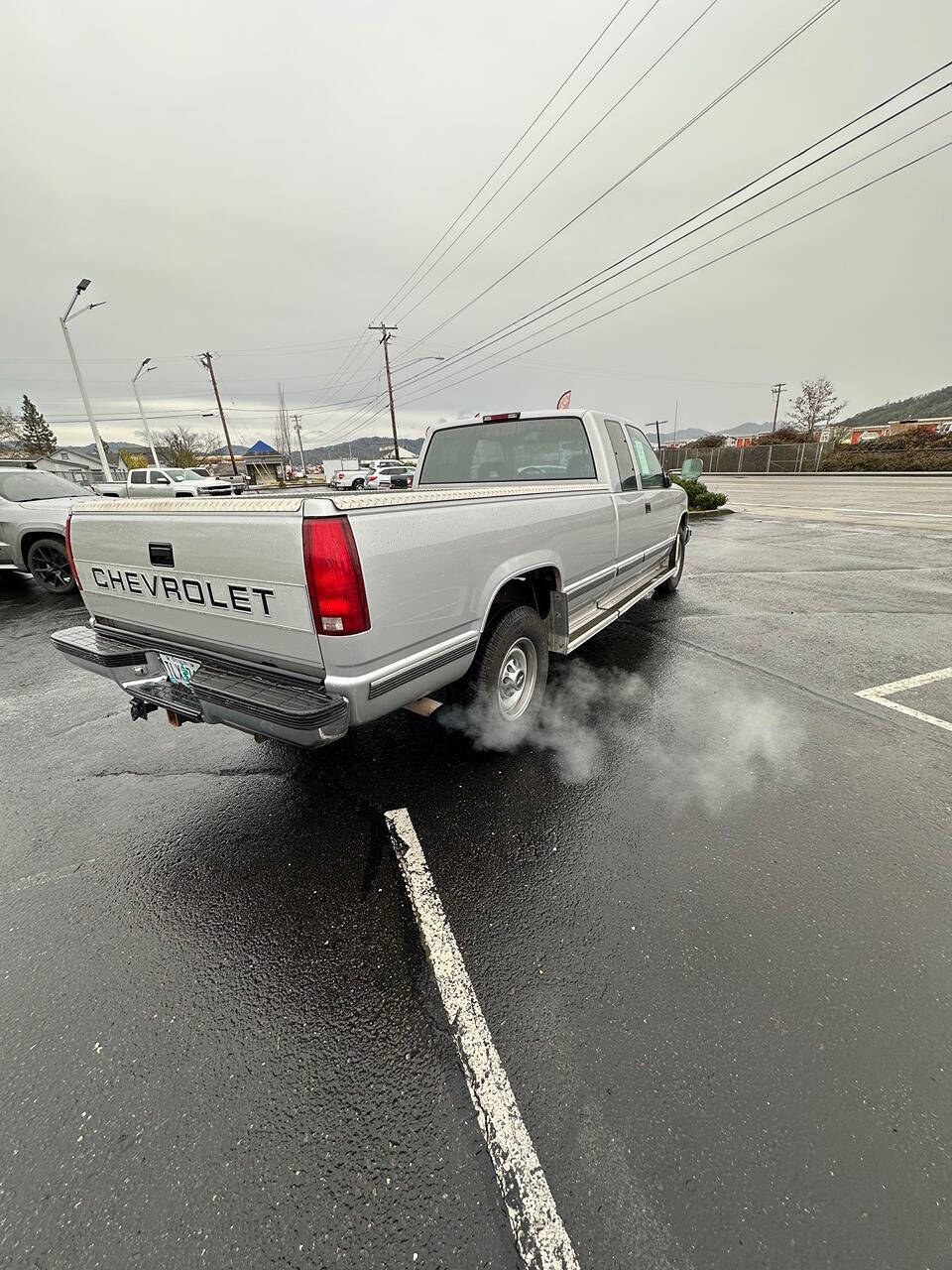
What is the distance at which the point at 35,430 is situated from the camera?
7269 centimetres

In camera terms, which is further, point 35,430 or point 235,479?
point 35,430

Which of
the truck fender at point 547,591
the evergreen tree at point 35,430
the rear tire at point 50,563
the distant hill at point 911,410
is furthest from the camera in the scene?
A: the distant hill at point 911,410

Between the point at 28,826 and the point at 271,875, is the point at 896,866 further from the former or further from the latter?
the point at 28,826

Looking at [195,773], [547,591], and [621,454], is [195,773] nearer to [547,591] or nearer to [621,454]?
[547,591]

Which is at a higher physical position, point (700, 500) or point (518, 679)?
point (518, 679)

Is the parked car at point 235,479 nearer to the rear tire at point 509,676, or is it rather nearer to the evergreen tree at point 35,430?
the rear tire at point 509,676

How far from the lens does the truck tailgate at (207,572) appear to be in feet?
6.95

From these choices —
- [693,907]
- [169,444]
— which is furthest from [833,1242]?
[169,444]

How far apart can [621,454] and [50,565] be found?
7983mm

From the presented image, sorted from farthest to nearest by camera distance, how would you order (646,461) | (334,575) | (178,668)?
(646,461) → (178,668) → (334,575)

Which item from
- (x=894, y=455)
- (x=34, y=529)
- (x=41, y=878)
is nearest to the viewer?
(x=41, y=878)

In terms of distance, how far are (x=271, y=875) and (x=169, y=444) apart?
3189 inches

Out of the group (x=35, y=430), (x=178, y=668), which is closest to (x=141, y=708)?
(x=178, y=668)

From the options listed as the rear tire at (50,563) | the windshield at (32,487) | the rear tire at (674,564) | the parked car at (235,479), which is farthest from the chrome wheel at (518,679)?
the parked car at (235,479)
